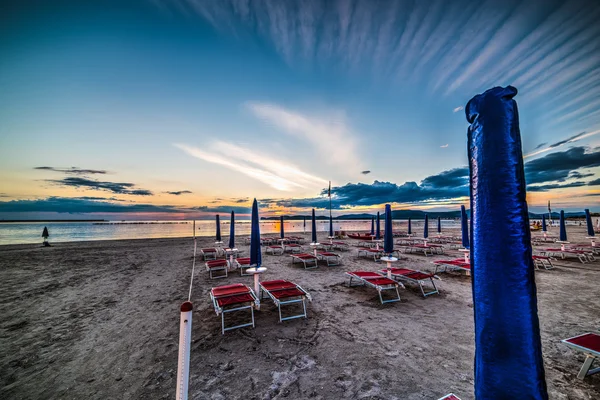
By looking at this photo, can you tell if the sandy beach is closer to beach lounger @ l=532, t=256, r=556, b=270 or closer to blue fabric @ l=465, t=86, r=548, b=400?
beach lounger @ l=532, t=256, r=556, b=270

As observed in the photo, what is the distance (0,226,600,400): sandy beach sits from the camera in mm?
3227

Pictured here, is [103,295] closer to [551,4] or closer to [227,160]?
[227,160]

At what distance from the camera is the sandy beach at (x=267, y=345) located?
10.6 ft

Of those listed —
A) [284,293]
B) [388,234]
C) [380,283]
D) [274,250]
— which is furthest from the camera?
[274,250]

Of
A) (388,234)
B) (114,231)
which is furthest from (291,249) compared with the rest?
(114,231)

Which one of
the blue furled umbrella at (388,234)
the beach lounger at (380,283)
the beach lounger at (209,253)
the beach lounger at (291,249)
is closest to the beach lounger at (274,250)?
the beach lounger at (291,249)

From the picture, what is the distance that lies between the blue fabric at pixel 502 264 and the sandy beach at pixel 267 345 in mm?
2647

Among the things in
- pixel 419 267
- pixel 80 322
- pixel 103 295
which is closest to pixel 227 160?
pixel 103 295

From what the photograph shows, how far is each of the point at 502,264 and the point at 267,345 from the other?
14.2 feet

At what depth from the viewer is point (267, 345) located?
14.0ft

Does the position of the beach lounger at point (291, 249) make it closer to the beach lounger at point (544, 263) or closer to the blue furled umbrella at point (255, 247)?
the blue furled umbrella at point (255, 247)

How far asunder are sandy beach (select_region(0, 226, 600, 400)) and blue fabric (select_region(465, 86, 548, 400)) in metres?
2.65

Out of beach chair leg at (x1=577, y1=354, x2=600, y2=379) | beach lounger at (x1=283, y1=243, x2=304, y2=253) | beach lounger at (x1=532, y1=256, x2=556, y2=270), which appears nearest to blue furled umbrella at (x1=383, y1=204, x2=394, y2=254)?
beach chair leg at (x1=577, y1=354, x2=600, y2=379)

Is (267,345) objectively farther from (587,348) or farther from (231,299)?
(587,348)
